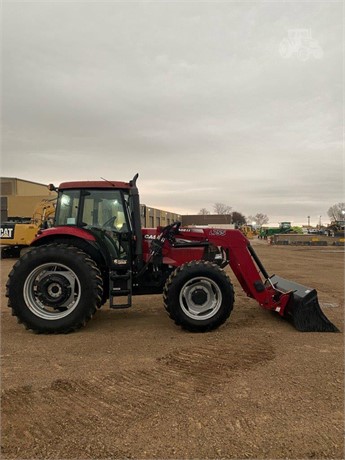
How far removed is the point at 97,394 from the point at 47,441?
71 cm

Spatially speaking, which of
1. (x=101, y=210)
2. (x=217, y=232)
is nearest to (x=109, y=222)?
(x=101, y=210)

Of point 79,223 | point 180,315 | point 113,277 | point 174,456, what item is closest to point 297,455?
point 174,456

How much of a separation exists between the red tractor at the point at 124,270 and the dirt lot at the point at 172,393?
0.32m

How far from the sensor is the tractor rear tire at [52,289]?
199 inches

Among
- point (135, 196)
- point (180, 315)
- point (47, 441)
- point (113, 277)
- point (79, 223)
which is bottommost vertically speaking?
point (47, 441)

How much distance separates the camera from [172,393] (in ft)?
10.7

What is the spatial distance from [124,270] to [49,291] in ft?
3.85

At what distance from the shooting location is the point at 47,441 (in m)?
2.59

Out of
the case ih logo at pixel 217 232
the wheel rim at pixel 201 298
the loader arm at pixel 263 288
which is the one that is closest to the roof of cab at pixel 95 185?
the loader arm at pixel 263 288

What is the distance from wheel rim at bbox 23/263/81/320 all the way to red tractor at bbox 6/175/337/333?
0.01 m

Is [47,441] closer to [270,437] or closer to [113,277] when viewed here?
[270,437]

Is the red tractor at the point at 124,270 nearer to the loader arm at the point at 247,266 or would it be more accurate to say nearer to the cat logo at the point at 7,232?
the loader arm at the point at 247,266

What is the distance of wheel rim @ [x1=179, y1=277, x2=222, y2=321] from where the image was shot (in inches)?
203

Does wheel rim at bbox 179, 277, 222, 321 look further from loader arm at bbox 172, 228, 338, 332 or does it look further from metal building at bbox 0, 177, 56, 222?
metal building at bbox 0, 177, 56, 222
